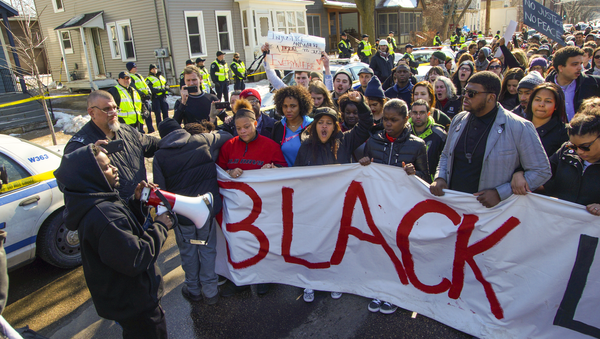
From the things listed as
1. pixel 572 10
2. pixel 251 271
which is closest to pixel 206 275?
pixel 251 271

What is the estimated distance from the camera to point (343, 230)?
3.55m

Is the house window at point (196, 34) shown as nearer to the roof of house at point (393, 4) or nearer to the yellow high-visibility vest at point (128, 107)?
the yellow high-visibility vest at point (128, 107)

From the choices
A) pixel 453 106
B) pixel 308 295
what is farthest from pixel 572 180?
pixel 453 106

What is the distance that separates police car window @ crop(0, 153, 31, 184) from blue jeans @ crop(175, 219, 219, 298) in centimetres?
193

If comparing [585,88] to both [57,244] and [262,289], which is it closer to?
[262,289]

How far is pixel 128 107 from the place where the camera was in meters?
8.20

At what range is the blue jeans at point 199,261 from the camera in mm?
3654

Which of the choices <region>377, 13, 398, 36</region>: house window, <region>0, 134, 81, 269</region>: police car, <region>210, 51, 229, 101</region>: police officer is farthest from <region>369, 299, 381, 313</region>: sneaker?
<region>377, 13, 398, 36</region>: house window

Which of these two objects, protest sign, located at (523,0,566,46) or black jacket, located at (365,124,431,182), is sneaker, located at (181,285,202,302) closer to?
black jacket, located at (365,124,431,182)

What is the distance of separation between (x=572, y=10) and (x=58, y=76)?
69049 mm

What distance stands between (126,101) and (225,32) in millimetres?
11855

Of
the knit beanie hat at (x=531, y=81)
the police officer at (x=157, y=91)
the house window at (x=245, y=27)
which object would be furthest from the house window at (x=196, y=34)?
the knit beanie hat at (x=531, y=81)

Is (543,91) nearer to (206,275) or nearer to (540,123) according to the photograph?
(540,123)

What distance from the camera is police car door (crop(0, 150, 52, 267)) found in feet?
12.7
